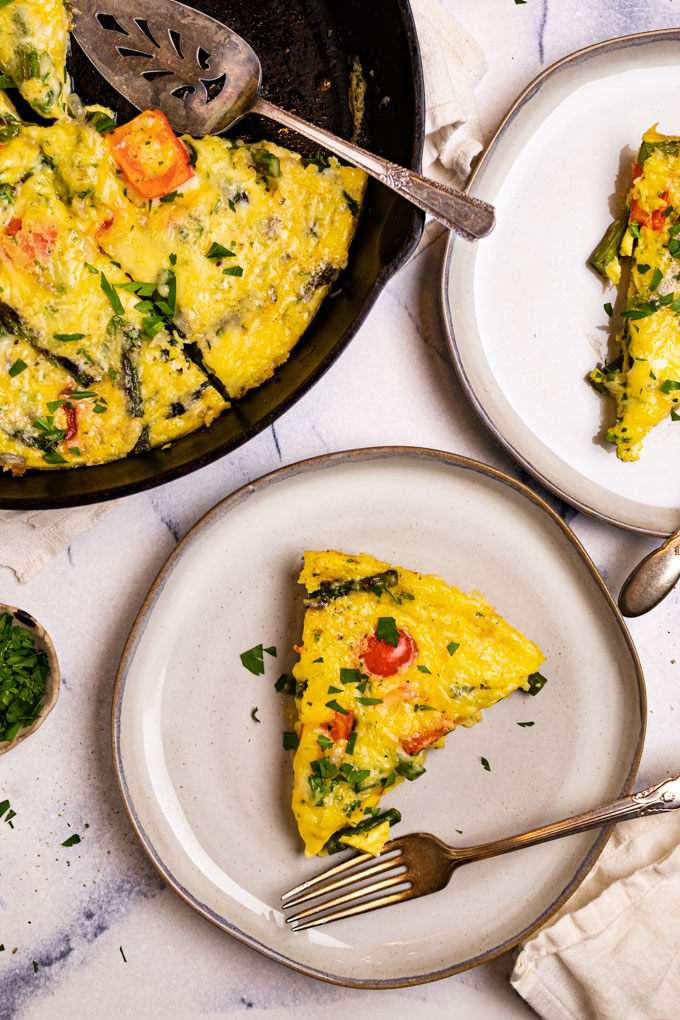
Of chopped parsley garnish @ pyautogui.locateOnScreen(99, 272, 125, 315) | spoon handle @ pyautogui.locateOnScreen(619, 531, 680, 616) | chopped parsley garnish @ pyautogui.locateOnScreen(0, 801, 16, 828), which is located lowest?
chopped parsley garnish @ pyautogui.locateOnScreen(0, 801, 16, 828)

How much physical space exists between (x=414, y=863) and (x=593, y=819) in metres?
0.69

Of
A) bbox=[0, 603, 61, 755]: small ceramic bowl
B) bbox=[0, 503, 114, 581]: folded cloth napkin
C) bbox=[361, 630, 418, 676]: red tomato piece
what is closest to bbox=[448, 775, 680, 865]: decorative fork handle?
bbox=[361, 630, 418, 676]: red tomato piece

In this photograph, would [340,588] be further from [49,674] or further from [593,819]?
[593,819]

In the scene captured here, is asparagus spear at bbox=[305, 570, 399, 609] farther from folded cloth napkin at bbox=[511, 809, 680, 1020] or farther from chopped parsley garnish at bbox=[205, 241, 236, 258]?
folded cloth napkin at bbox=[511, 809, 680, 1020]

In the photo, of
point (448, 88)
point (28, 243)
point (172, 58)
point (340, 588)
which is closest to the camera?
point (28, 243)

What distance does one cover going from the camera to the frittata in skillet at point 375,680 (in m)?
2.90

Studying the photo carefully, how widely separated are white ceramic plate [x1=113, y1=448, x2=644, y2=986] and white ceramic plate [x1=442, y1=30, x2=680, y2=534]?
1.14 ft

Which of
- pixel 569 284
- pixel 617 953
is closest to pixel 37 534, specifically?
A: pixel 569 284

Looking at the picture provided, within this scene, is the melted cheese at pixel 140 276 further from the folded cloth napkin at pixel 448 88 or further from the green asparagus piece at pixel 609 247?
the green asparagus piece at pixel 609 247

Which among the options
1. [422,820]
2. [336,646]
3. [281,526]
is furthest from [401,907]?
[281,526]

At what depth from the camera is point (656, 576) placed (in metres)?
3.11

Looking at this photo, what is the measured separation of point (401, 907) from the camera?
311 centimetres

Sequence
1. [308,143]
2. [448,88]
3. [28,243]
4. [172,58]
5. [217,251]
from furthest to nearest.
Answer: [448,88] → [308,143] → [172,58] → [217,251] → [28,243]

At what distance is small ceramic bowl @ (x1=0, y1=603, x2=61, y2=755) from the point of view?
3.01 m
